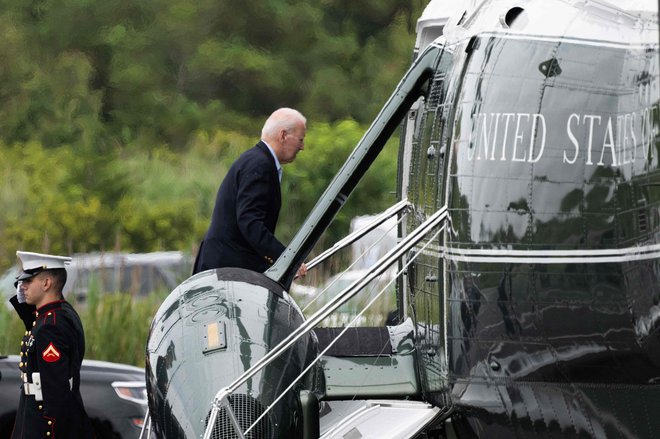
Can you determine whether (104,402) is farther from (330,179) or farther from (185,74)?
(185,74)

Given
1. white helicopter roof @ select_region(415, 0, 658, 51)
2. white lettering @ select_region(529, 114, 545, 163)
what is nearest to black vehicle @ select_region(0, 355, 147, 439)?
white helicopter roof @ select_region(415, 0, 658, 51)

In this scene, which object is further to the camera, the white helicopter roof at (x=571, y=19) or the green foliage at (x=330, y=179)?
the green foliage at (x=330, y=179)

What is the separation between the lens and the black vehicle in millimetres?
10008

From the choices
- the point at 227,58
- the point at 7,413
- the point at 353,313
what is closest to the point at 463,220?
the point at 7,413

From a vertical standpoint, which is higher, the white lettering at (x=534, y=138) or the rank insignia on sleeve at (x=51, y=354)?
the white lettering at (x=534, y=138)

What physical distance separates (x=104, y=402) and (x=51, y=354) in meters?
2.31

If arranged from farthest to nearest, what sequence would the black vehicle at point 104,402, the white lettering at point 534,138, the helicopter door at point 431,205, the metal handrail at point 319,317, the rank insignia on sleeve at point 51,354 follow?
the black vehicle at point 104,402, the rank insignia on sleeve at point 51,354, the helicopter door at point 431,205, the metal handrail at point 319,317, the white lettering at point 534,138

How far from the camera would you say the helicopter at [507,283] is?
6.06 metres

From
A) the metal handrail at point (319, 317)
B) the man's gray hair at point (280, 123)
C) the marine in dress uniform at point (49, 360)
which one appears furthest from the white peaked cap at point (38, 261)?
the metal handrail at point (319, 317)

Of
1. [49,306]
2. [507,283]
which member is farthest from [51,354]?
[507,283]

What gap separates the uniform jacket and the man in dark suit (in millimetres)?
878

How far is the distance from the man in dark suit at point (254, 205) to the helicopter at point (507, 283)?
65cm

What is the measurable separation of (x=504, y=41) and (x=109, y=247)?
578 inches

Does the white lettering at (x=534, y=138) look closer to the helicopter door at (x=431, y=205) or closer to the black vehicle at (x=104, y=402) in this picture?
the helicopter door at (x=431, y=205)
